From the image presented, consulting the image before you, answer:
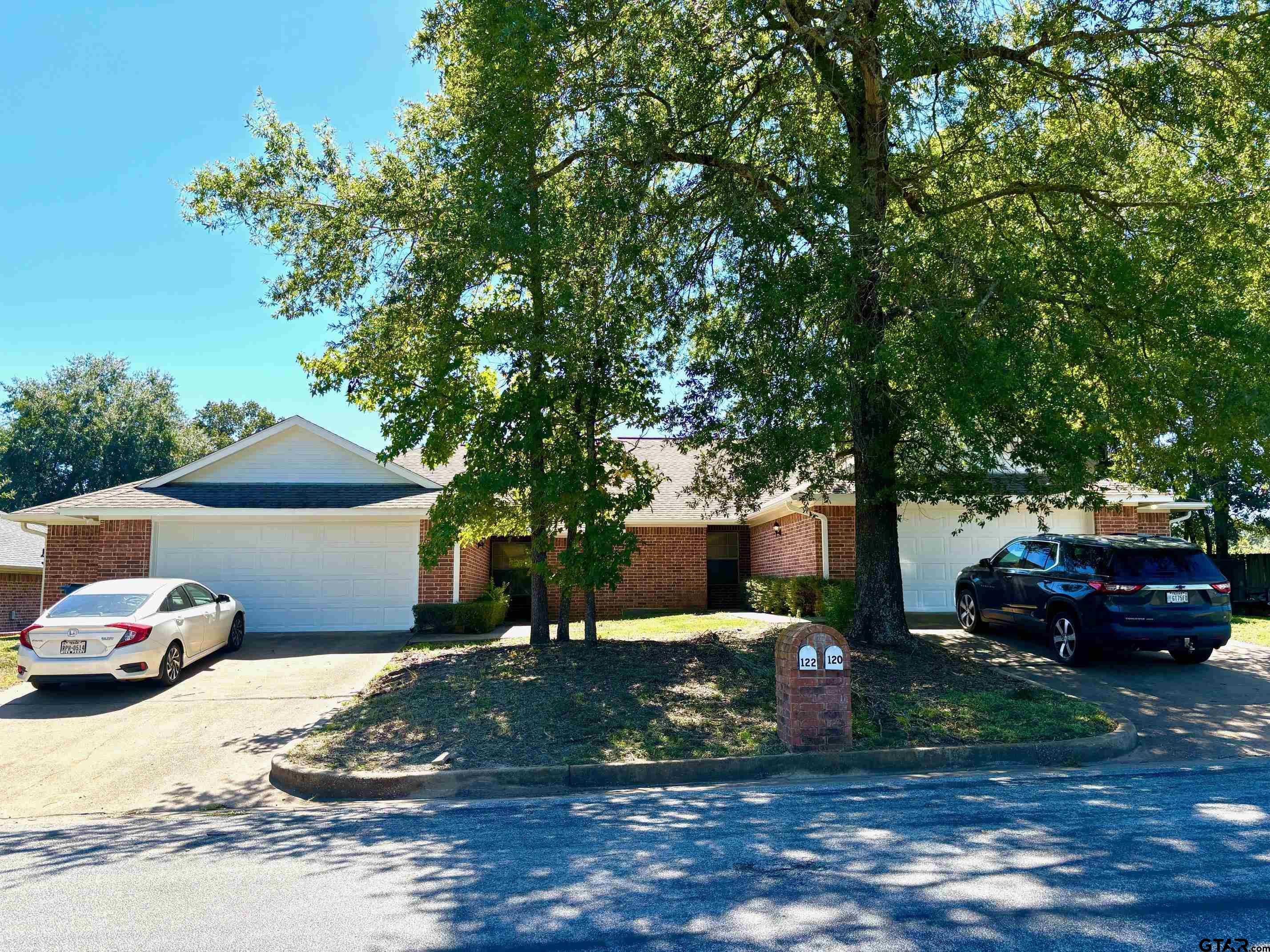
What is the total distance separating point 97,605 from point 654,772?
8.46 metres

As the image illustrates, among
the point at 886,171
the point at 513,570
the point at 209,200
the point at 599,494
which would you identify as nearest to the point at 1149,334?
the point at 886,171

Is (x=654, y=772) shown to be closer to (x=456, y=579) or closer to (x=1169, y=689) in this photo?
(x=1169, y=689)

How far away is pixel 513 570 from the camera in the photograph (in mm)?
22047

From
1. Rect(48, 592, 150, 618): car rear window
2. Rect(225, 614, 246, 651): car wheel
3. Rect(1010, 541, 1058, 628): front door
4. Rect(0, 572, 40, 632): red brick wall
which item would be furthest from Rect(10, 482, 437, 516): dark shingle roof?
Rect(0, 572, 40, 632): red brick wall

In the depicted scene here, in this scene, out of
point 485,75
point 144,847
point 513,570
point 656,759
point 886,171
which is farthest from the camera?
point 513,570

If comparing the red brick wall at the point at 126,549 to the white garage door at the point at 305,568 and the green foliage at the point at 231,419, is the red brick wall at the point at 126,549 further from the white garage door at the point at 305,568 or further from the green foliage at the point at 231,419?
the green foliage at the point at 231,419

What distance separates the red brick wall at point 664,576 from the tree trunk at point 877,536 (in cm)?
944

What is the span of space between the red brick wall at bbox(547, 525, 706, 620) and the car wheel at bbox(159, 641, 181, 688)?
32.8 feet

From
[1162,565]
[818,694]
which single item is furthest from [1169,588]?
[818,694]

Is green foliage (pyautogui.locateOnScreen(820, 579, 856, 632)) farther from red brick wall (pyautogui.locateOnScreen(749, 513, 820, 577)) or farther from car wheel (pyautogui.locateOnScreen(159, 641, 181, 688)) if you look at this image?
car wheel (pyautogui.locateOnScreen(159, 641, 181, 688))

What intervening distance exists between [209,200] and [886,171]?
903 cm

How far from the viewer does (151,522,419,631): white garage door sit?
673 inches

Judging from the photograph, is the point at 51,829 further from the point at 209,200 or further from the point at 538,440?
the point at 209,200

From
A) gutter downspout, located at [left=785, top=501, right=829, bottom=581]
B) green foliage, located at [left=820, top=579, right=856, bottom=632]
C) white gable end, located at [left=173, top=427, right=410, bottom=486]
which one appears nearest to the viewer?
green foliage, located at [left=820, top=579, right=856, bottom=632]
